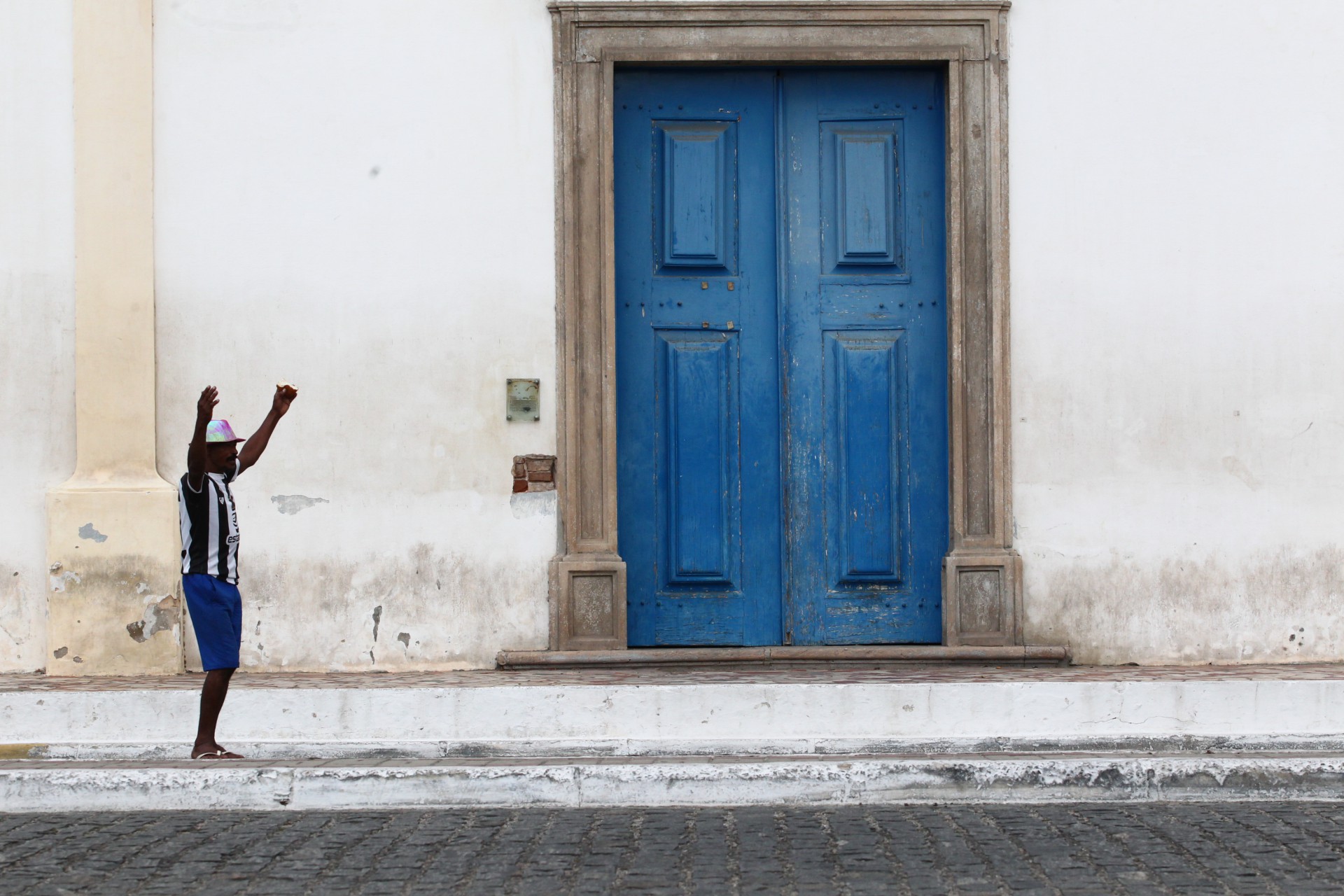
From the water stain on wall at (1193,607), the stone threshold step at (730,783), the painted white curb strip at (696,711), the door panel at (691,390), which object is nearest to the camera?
the stone threshold step at (730,783)

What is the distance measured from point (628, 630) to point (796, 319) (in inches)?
66.4

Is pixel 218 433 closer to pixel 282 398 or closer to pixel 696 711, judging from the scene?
pixel 282 398

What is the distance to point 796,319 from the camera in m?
8.02

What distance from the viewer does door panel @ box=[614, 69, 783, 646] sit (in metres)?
8.00

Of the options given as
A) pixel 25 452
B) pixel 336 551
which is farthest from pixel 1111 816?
pixel 25 452

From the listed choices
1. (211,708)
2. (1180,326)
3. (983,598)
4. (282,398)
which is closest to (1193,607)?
(983,598)

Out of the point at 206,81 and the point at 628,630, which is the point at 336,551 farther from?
the point at 206,81

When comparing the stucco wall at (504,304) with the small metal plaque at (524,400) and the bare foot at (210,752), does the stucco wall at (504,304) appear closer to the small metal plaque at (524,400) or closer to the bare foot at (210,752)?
the small metal plaque at (524,400)

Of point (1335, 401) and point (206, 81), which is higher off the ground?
point (206, 81)

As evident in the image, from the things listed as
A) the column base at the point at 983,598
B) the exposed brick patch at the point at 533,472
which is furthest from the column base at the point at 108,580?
the column base at the point at 983,598

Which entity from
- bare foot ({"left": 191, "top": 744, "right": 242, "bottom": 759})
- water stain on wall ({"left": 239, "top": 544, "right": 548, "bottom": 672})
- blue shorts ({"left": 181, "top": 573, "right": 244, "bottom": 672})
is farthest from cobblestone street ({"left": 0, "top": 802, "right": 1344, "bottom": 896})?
water stain on wall ({"left": 239, "top": 544, "right": 548, "bottom": 672})

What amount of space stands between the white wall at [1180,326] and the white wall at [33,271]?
14.4 ft

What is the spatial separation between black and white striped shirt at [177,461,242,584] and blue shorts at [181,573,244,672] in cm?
4

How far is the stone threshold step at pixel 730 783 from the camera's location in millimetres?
5406
